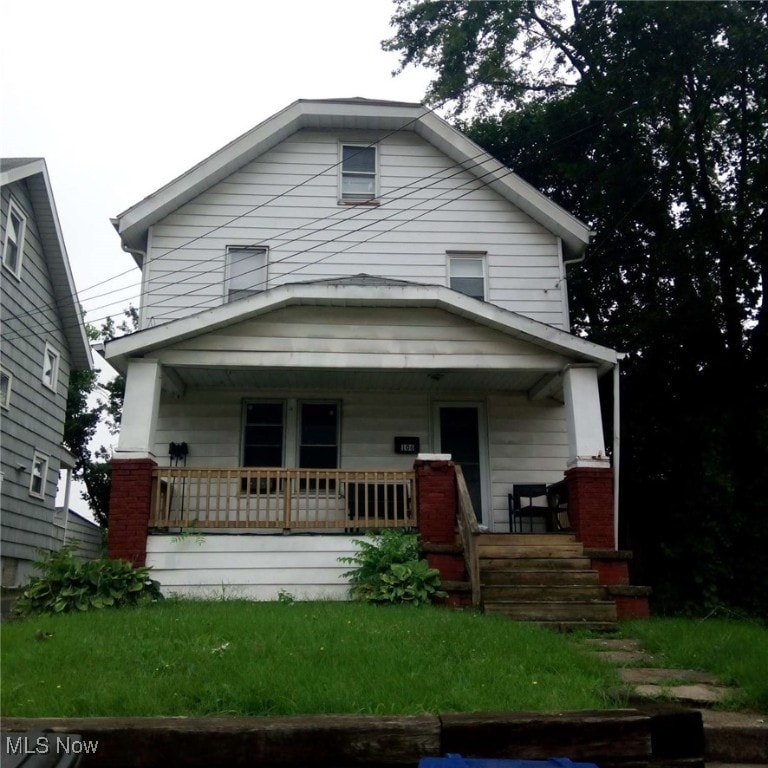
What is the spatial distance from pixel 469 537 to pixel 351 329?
3433 millimetres

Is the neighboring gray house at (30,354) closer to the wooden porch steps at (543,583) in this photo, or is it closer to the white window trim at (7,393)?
the white window trim at (7,393)

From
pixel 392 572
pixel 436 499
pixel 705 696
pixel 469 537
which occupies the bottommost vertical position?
pixel 705 696

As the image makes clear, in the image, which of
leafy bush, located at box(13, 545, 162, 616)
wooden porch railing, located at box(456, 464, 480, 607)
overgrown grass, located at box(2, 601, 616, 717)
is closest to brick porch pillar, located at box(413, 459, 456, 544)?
wooden porch railing, located at box(456, 464, 480, 607)

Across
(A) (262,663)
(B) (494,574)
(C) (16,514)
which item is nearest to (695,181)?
(B) (494,574)

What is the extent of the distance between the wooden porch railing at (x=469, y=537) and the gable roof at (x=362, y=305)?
2.31 meters

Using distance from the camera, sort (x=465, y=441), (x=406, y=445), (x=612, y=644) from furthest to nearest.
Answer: (x=465, y=441) < (x=406, y=445) < (x=612, y=644)

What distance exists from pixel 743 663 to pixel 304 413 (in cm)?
835

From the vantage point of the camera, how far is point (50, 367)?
18.1 m

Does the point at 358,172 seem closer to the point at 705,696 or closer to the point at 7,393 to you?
the point at 7,393

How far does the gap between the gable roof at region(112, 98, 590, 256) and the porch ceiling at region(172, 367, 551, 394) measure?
303cm

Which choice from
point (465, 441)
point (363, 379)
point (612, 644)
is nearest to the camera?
point (612, 644)

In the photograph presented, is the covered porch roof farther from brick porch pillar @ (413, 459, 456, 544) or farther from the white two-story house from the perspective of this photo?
brick porch pillar @ (413, 459, 456, 544)

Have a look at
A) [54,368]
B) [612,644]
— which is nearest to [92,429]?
[54,368]

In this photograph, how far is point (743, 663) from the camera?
21.4 feet
